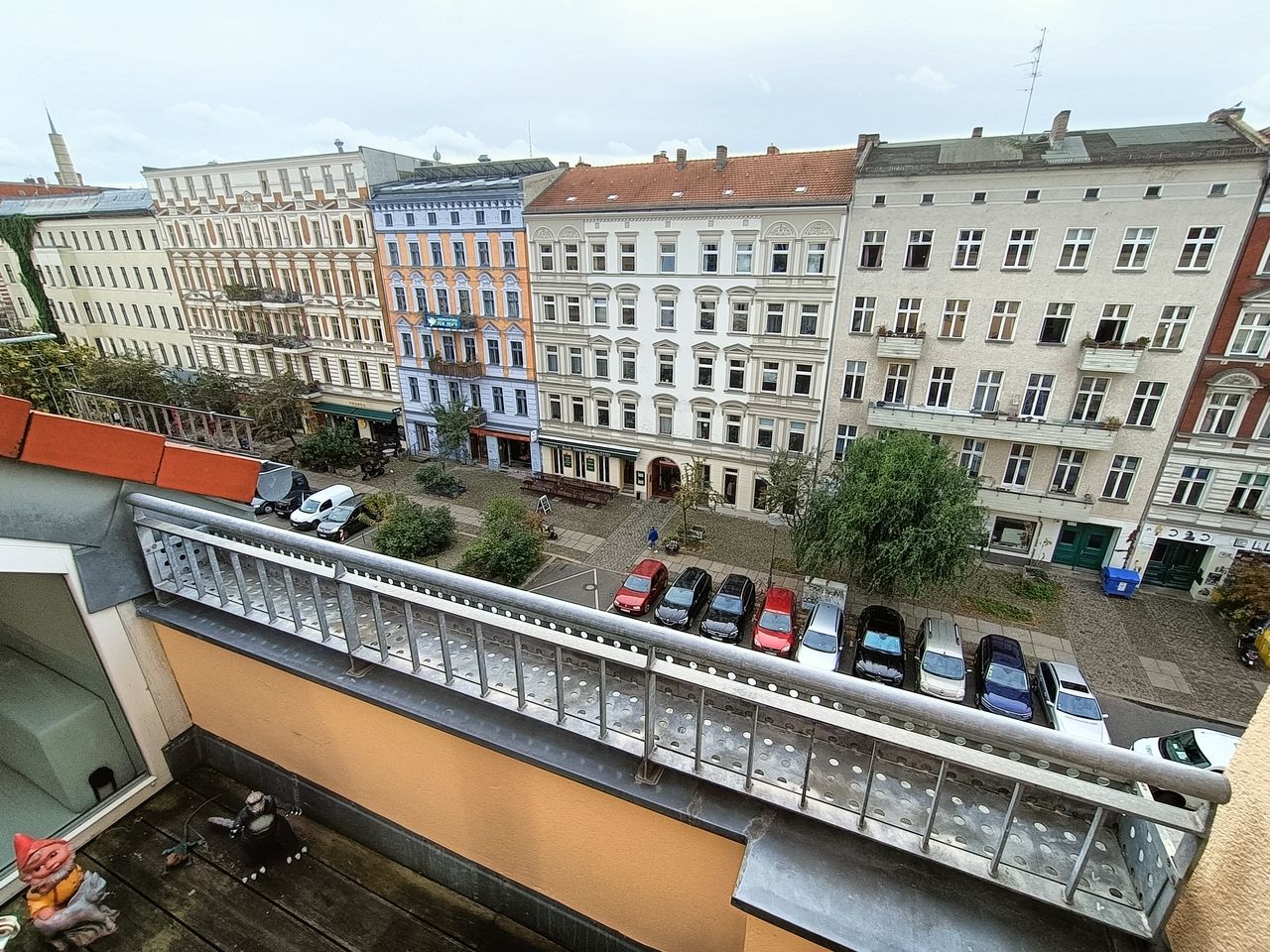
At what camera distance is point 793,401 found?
19188 mm

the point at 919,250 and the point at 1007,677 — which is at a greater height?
the point at 919,250

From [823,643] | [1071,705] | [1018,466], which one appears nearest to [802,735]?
[823,643]

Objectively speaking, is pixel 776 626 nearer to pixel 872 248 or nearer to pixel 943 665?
pixel 943 665

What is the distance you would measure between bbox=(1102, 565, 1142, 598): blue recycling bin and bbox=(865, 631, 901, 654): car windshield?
8724 mm

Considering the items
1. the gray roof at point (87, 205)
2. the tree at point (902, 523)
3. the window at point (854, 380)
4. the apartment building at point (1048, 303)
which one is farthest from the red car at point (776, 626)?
the gray roof at point (87, 205)

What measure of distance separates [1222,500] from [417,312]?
28.9 meters

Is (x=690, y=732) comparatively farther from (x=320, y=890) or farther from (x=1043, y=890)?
(x=320, y=890)

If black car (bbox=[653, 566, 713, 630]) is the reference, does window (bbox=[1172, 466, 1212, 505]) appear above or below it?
above

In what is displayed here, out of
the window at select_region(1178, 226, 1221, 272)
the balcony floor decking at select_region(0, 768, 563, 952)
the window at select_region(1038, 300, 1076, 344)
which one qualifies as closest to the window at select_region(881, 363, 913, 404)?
the window at select_region(1038, 300, 1076, 344)

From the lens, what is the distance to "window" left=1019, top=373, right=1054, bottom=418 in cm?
1628

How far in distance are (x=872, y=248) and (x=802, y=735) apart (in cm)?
1749

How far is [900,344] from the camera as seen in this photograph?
55.8ft

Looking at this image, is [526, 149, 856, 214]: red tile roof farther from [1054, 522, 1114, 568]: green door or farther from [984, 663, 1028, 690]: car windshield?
[984, 663, 1028, 690]: car windshield

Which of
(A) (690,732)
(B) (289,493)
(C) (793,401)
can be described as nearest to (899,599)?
(C) (793,401)
